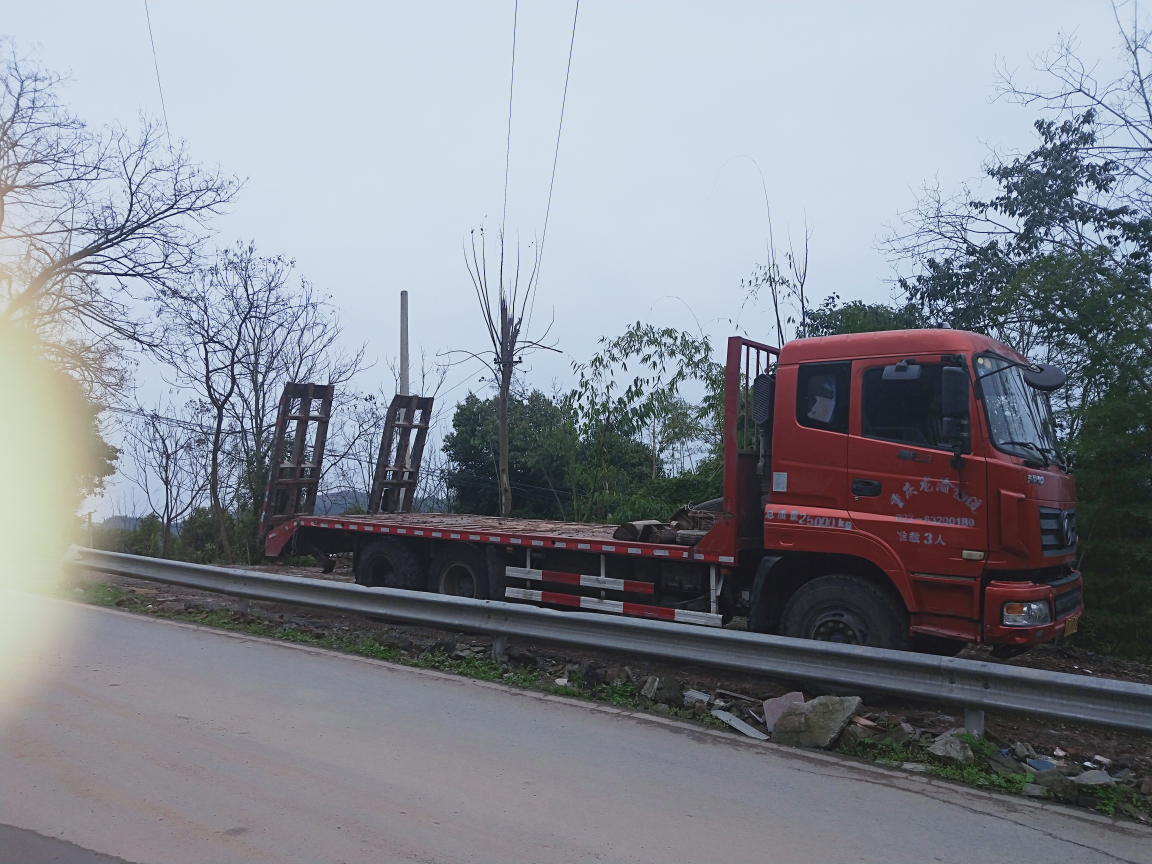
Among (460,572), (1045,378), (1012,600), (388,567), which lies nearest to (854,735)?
(1012,600)

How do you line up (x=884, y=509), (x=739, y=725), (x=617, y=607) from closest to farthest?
(x=739, y=725) → (x=884, y=509) → (x=617, y=607)

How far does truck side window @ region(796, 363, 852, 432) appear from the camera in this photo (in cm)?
742

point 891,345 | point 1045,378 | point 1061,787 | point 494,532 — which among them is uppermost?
point 891,345

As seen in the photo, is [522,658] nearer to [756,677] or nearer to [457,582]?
[756,677]

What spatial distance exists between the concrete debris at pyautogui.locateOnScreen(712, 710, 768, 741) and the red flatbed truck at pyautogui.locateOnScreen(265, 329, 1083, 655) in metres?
1.40

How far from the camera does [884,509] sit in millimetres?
7051

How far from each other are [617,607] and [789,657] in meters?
2.62

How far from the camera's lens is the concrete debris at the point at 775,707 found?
237 inches

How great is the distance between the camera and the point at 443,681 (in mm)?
7020

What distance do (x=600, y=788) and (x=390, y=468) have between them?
9202 millimetres

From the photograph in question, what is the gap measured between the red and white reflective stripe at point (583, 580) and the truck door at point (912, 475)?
93.9 inches

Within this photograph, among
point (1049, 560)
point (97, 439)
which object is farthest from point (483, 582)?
point (97, 439)

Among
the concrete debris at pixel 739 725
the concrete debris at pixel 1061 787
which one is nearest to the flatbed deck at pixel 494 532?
the concrete debris at pixel 739 725

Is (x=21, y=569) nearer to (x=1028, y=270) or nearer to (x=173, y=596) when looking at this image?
(x=173, y=596)
